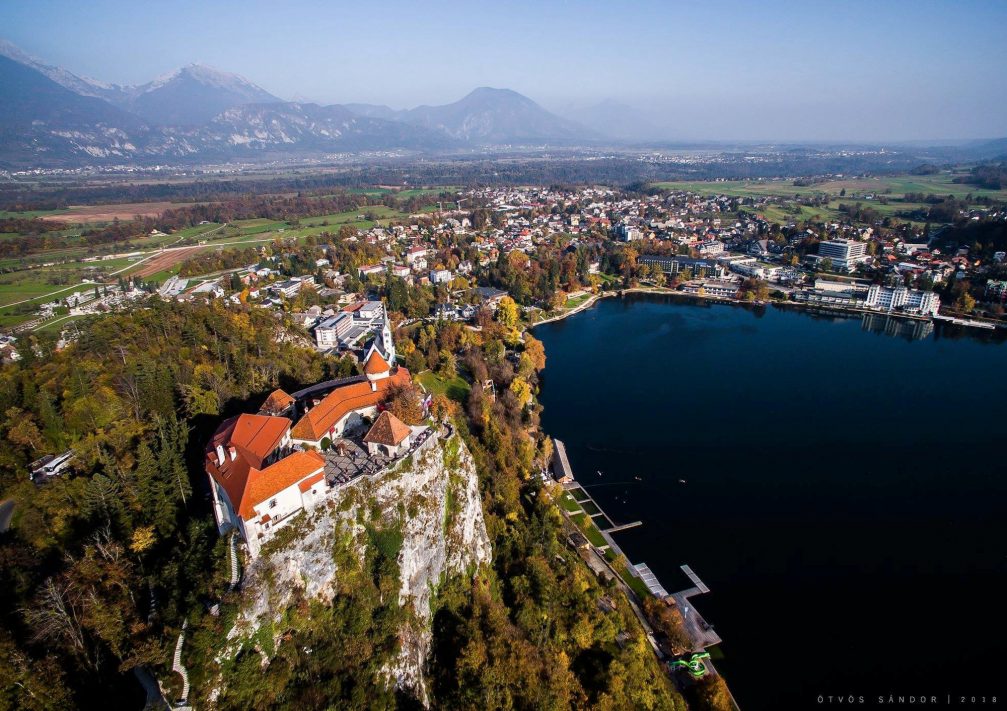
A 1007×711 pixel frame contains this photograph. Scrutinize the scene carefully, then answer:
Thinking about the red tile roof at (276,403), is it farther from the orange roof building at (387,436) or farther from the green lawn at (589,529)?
the green lawn at (589,529)

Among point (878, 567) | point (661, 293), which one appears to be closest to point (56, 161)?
point (661, 293)

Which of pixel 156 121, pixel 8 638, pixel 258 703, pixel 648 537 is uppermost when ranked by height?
pixel 156 121

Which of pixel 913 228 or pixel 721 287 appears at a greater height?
pixel 913 228

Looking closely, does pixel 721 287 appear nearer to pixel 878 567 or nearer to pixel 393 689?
pixel 878 567

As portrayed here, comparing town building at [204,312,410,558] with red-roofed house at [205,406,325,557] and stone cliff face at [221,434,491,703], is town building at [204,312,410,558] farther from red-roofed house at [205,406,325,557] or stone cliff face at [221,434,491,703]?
stone cliff face at [221,434,491,703]

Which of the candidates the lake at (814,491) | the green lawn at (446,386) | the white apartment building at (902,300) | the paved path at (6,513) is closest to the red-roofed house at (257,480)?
the paved path at (6,513)

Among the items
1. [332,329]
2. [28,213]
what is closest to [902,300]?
[332,329]

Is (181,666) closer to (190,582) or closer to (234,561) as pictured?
(190,582)
